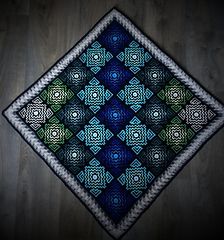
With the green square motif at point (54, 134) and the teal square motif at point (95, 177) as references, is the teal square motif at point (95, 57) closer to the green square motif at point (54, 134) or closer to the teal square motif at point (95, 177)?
the green square motif at point (54, 134)

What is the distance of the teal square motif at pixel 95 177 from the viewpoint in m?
1.60

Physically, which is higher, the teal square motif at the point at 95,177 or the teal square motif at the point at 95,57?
the teal square motif at the point at 95,57

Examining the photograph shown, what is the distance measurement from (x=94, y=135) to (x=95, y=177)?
0.69ft

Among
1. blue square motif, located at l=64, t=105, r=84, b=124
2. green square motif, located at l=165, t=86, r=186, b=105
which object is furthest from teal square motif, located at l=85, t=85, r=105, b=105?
green square motif, located at l=165, t=86, r=186, b=105

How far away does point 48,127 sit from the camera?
5.57 feet

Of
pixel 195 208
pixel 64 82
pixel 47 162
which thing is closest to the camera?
pixel 195 208

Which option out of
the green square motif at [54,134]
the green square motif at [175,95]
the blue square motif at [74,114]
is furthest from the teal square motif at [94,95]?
the green square motif at [175,95]

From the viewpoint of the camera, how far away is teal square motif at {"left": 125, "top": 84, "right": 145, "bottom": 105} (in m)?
1.71

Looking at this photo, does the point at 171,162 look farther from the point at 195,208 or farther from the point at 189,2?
the point at 189,2

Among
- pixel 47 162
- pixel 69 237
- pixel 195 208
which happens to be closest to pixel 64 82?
pixel 47 162

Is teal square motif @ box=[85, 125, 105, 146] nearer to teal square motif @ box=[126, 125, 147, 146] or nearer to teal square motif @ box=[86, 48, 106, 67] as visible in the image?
teal square motif @ box=[126, 125, 147, 146]

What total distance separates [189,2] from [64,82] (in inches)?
32.7

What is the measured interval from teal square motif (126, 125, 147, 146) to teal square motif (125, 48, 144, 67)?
13.5 inches

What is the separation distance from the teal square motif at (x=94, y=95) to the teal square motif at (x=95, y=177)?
34cm
